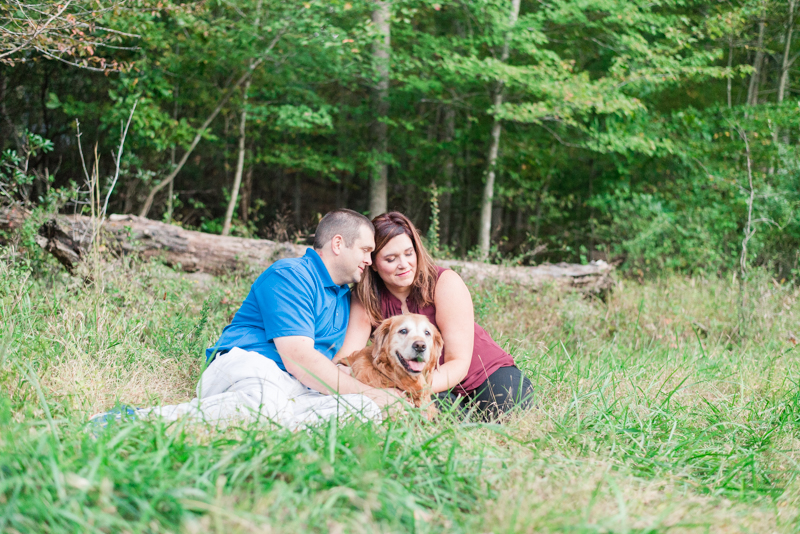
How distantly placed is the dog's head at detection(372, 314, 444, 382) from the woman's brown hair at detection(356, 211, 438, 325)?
373 mm

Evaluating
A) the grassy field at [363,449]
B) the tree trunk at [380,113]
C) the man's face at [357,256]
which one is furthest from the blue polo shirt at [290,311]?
the tree trunk at [380,113]

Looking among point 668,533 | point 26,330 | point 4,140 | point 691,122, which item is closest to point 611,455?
point 668,533

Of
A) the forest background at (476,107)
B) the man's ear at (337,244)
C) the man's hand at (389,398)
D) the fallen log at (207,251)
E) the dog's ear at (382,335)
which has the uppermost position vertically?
the forest background at (476,107)

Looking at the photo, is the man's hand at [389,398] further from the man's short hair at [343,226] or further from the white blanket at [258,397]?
the man's short hair at [343,226]

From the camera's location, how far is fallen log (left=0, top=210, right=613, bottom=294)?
16.8 ft

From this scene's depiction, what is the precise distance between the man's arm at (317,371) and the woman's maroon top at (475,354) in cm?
62

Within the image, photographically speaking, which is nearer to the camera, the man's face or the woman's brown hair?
the man's face

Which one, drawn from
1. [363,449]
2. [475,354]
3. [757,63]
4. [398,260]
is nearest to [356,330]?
[398,260]

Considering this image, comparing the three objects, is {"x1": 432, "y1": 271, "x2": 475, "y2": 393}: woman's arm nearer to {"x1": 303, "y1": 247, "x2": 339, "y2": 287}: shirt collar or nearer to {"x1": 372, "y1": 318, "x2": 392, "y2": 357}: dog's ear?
{"x1": 372, "y1": 318, "x2": 392, "y2": 357}: dog's ear

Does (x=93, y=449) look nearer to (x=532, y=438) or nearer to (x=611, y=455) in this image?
(x=532, y=438)

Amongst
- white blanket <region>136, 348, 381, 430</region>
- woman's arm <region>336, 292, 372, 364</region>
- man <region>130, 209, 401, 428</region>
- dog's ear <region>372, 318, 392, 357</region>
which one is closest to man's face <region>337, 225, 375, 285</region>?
man <region>130, 209, 401, 428</region>

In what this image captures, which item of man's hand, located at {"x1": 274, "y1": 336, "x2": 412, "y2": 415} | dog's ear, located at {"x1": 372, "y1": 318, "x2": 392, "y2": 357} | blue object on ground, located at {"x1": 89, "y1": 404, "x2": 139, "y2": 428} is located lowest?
blue object on ground, located at {"x1": 89, "y1": 404, "x2": 139, "y2": 428}

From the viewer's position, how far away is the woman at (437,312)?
3.33 metres

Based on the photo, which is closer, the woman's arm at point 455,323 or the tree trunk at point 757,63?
the woman's arm at point 455,323
